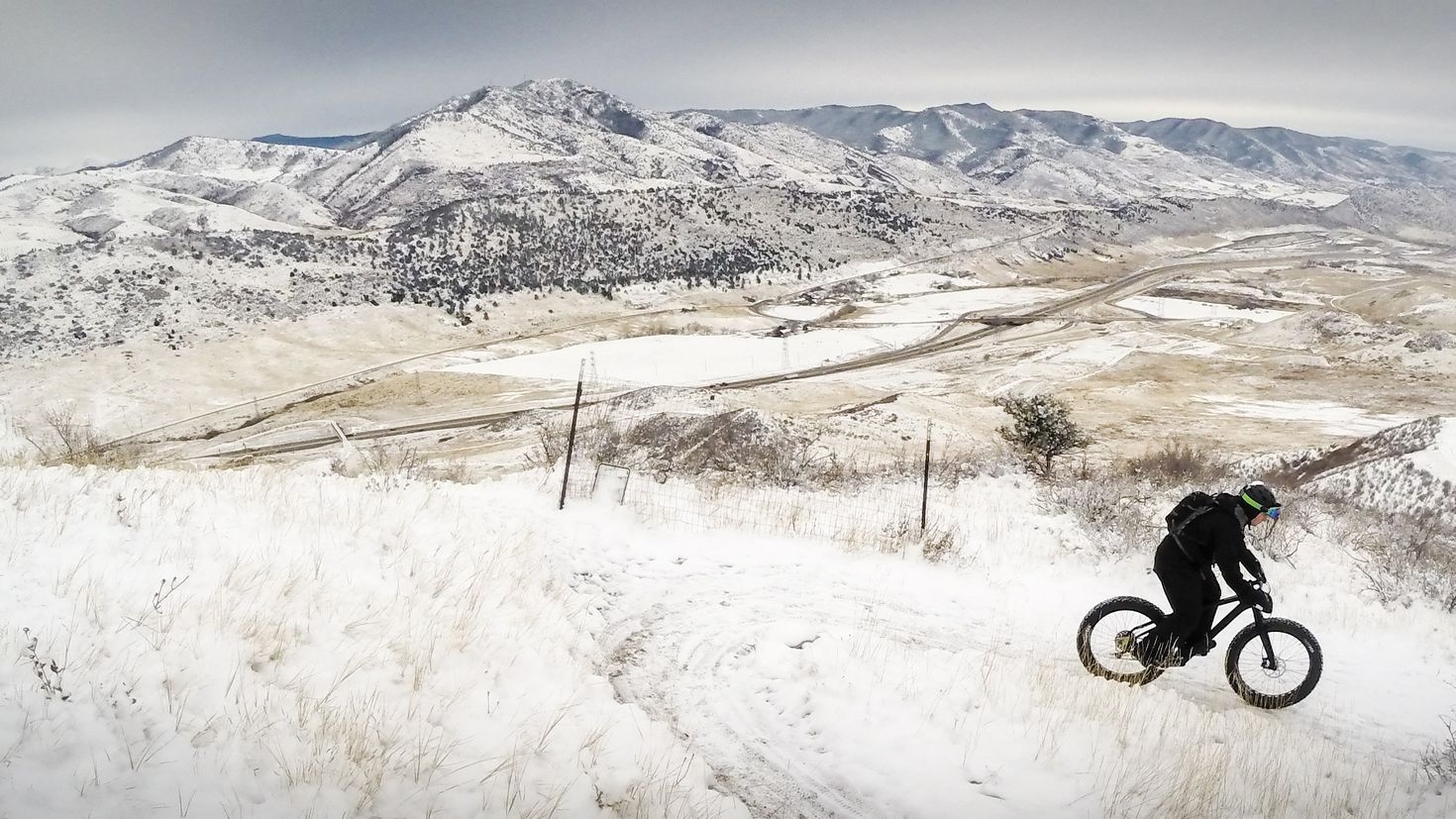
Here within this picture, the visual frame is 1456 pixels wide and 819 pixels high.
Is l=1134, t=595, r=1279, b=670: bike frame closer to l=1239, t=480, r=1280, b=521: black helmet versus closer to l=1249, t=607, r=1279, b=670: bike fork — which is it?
l=1249, t=607, r=1279, b=670: bike fork

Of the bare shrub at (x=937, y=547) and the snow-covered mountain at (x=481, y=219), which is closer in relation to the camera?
the bare shrub at (x=937, y=547)

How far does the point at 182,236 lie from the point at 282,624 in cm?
6296

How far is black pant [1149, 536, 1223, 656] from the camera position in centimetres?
618

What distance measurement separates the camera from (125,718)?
3.64 metres

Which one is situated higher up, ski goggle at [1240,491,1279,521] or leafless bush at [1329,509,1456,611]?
ski goggle at [1240,491,1279,521]

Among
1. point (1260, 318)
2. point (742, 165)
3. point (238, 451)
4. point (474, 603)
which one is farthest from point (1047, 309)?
point (742, 165)

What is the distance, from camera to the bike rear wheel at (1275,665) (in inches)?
248

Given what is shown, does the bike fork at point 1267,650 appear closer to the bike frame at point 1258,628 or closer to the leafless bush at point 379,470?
the bike frame at point 1258,628

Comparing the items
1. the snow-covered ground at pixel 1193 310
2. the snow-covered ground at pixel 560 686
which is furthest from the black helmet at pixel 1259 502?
the snow-covered ground at pixel 1193 310

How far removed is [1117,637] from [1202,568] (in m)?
1.03

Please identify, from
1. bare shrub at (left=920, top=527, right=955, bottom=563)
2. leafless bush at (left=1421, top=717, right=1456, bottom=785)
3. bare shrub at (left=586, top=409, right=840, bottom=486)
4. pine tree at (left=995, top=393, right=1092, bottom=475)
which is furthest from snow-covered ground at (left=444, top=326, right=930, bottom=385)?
leafless bush at (left=1421, top=717, right=1456, bottom=785)

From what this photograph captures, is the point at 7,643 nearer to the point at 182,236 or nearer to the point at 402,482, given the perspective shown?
the point at 402,482

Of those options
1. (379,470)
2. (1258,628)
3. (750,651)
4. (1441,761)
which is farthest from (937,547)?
(379,470)

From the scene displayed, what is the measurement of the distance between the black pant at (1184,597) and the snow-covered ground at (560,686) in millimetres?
522
